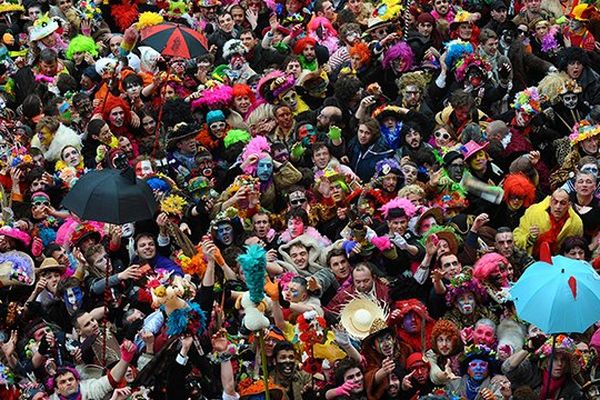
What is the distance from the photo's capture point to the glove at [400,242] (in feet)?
42.6

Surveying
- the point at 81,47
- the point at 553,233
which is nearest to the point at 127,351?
the point at 553,233

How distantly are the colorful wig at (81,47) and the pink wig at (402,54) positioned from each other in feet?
9.82

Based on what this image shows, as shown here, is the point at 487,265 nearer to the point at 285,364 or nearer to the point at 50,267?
the point at 285,364

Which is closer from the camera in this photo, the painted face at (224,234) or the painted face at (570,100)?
the painted face at (224,234)

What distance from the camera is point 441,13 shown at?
16500mm

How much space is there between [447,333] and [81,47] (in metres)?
6.10

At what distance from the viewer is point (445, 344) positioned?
11.8 meters

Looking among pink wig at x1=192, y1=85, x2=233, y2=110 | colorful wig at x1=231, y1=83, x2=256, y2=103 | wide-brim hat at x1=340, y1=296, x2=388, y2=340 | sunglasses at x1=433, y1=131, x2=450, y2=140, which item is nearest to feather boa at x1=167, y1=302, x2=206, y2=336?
wide-brim hat at x1=340, y1=296, x2=388, y2=340

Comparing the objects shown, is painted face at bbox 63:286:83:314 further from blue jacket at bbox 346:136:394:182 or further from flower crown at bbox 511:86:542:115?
flower crown at bbox 511:86:542:115

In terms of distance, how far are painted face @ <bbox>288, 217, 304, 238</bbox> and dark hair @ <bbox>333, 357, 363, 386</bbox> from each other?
1872 millimetres

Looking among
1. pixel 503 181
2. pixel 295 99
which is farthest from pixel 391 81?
pixel 503 181

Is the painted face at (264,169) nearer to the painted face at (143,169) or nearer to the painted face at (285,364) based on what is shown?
the painted face at (143,169)

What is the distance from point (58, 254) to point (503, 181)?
12.5 feet

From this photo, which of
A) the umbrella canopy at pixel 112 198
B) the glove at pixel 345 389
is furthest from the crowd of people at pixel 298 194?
the umbrella canopy at pixel 112 198
